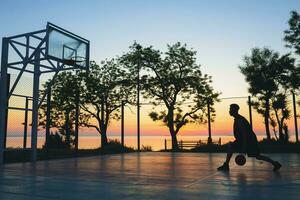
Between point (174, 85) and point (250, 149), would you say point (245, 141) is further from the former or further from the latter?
point (174, 85)

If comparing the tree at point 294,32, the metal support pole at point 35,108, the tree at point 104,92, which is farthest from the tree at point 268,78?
the metal support pole at point 35,108

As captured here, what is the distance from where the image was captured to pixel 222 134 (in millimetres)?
18375

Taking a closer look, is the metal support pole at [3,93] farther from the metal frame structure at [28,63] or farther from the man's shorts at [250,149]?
the man's shorts at [250,149]

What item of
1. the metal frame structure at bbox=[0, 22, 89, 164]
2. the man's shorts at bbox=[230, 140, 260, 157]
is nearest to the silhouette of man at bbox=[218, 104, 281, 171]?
the man's shorts at bbox=[230, 140, 260, 157]

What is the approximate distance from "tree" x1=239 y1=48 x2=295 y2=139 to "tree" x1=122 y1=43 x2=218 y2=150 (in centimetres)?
343

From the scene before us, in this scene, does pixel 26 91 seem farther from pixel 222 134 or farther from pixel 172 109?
pixel 172 109

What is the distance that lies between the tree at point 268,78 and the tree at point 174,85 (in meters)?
3.43

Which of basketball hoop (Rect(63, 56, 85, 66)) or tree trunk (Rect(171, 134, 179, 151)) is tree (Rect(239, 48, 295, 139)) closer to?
tree trunk (Rect(171, 134, 179, 151))

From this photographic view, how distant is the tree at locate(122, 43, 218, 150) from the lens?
2451 centimetres

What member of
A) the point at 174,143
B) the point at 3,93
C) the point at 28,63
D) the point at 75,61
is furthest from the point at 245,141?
the point at 174,143

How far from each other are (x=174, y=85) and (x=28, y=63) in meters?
15.5

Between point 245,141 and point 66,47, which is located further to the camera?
point 66,47

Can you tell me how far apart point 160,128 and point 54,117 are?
9.14 meters

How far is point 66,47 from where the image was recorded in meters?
12.1
